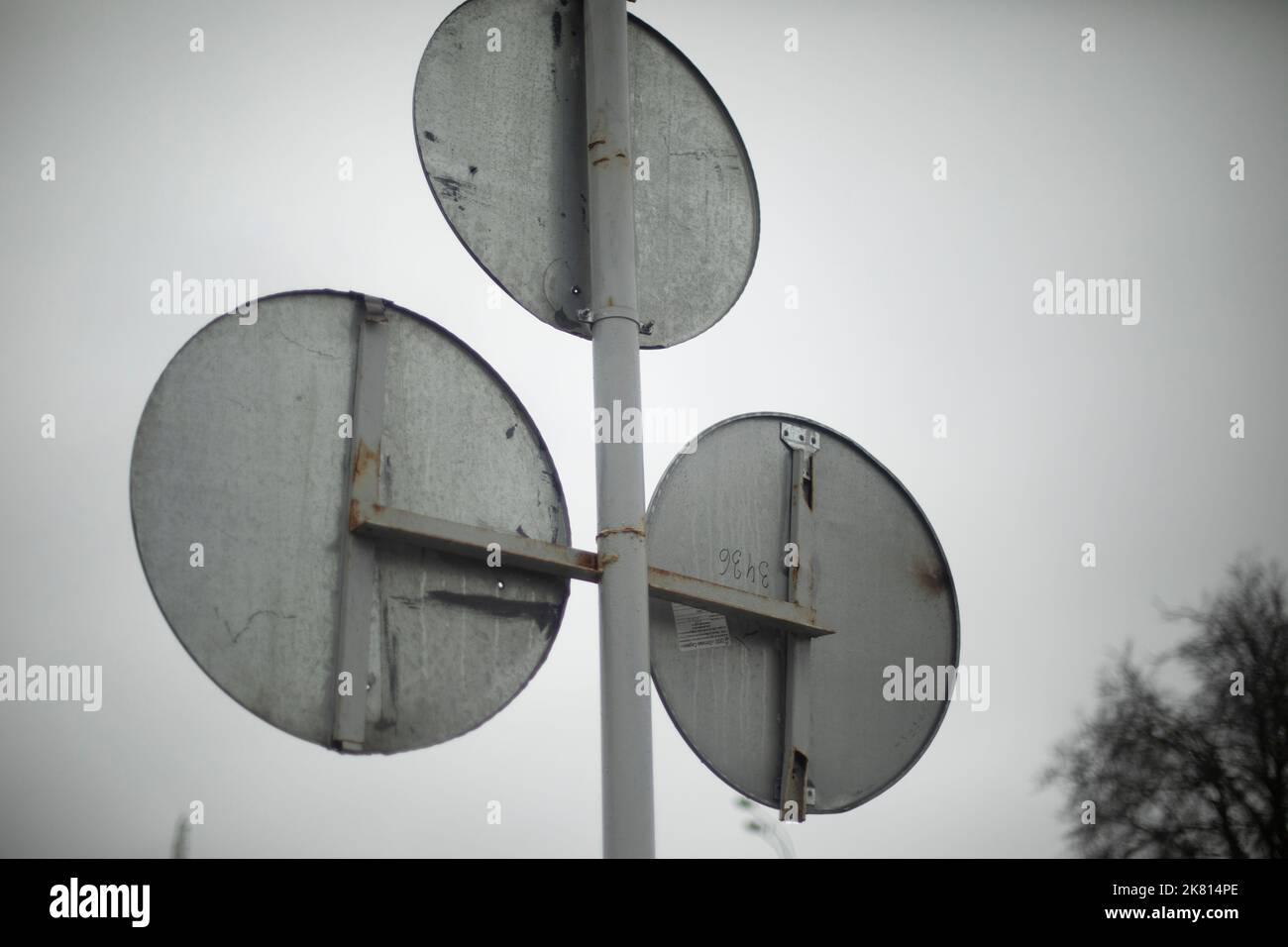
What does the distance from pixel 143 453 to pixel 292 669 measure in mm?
619

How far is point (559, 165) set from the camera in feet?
13.2

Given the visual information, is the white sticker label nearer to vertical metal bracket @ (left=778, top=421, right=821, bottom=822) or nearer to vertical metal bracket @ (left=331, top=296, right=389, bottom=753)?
vertical metal bracket @ (left=778, top=421, right=821, bottom=822)

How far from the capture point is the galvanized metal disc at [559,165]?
152 inches

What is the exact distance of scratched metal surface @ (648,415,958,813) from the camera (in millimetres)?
3834

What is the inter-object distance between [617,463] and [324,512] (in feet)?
2.54

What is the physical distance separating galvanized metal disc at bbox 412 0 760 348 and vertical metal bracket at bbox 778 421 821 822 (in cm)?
56

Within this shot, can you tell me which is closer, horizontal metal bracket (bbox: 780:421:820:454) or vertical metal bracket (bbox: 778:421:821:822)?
vertical metal bracket (bbox: 778:421:821:822)

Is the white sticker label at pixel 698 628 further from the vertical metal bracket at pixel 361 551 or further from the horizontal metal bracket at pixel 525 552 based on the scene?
the vertical metal bracket at pixel 361 551

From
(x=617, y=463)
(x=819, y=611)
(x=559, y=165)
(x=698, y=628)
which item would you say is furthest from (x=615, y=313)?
(x=819, y=611)

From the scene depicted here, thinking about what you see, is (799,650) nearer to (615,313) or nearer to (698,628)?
(698,628)

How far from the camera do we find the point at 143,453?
118 inches

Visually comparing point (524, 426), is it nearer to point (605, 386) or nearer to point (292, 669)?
point (605, 386)

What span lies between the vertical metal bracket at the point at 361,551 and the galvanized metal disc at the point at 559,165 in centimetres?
55

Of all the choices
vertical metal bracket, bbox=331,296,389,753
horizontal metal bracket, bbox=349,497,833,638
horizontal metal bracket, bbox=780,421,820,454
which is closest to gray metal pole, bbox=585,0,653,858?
horizontal metal bracket, bbox=349,497,833,638
